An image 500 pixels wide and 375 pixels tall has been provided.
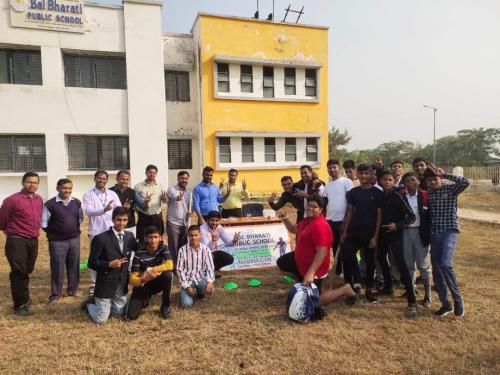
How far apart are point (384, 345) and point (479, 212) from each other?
1307cm

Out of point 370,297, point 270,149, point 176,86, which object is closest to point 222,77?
point 176,86

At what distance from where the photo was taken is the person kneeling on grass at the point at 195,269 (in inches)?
190

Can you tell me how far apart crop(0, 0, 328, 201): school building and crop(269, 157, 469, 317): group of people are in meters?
10.5

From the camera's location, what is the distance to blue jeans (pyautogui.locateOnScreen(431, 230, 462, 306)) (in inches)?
164

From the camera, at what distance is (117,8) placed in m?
13.4

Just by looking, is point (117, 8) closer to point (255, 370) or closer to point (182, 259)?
point (182, 259)

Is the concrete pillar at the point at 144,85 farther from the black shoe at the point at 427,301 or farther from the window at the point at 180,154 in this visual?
the black shoe at the point at 427,301

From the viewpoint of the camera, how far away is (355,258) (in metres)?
4.84

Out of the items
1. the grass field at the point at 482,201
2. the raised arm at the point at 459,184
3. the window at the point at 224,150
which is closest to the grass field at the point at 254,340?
the raised arm at the point at 459,184

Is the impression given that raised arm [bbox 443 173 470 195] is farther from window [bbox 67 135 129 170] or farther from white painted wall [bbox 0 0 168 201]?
window [bbox 67 135 129 170]

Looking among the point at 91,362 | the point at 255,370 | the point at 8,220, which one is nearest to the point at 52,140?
the point at 8,220

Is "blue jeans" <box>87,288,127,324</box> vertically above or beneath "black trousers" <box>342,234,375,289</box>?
beneath

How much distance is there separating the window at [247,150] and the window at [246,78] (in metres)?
2.35

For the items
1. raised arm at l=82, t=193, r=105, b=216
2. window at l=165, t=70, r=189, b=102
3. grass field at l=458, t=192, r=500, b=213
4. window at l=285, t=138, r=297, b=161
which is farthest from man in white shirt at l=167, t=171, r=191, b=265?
grass field at l=458, t=192, r=500, b=213
